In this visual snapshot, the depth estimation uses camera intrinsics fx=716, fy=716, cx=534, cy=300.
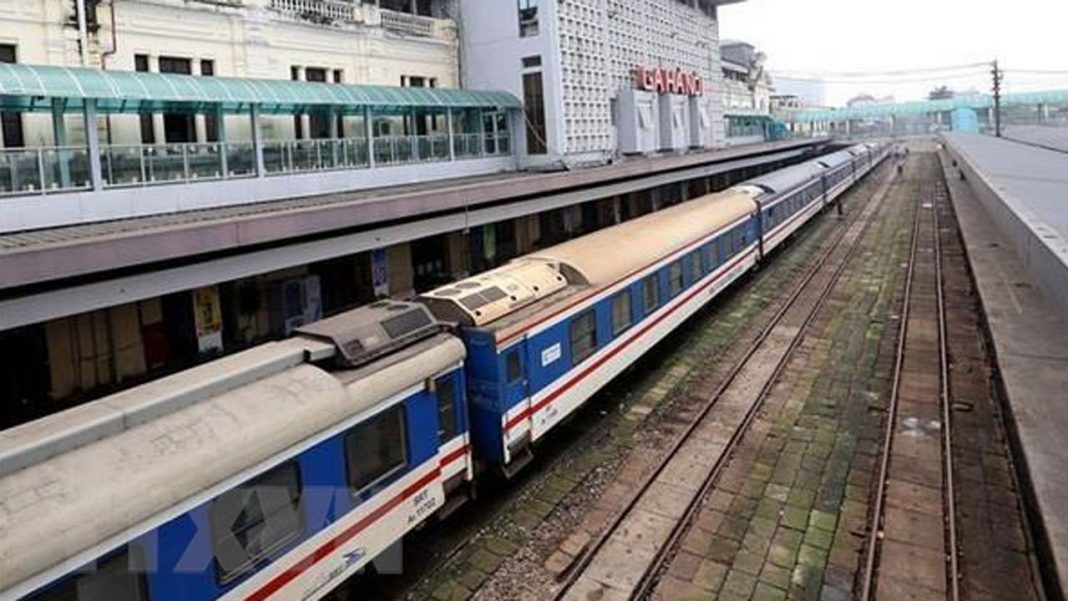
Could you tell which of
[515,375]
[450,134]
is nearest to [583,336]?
[515,375]

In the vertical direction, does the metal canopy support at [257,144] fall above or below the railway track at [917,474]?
above

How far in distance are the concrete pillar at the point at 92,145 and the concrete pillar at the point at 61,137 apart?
436 millimetres

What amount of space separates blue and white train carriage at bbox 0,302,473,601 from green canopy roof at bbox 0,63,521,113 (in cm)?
1038

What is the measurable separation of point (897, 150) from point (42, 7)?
10047 centimetres

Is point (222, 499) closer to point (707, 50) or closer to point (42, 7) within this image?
point (42, 7)

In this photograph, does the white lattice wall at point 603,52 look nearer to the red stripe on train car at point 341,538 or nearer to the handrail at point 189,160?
the handrail at point 189,160

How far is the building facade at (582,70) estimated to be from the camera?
99.1 feet

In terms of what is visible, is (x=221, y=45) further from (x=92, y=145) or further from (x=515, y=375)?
(x=515, y=375)

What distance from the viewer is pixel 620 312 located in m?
13.1

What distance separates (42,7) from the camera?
Result: 53.5 feet

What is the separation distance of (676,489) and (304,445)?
5692 mm

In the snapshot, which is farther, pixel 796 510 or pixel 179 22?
pixel 179 22

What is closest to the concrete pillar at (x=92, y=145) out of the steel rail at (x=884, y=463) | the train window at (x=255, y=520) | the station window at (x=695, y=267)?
the train window at (x=255, y=520)

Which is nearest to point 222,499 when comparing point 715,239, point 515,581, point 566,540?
point 515,581
